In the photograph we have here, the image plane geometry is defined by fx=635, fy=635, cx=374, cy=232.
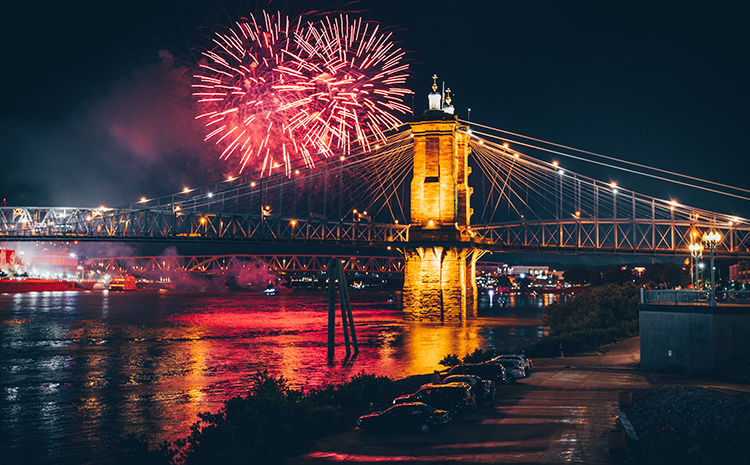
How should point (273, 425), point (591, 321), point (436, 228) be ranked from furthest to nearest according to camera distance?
point (436, 228) < point (591, 321) < point (273, 425)

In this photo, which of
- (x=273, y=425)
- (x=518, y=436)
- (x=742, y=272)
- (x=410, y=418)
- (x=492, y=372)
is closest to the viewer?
(x=518, y=436)

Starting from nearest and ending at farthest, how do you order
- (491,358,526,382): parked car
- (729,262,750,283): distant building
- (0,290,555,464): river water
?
(0,290,555,464): river water < (491,358,526,382): parked car < (729,262,750,283): distant building

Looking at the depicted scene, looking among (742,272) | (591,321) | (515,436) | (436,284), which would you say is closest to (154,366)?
(515,436)

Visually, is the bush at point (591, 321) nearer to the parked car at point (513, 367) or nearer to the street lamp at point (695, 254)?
the street lamp at point (695, 254)

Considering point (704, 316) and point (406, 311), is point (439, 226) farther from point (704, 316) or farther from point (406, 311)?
point (704, 316)

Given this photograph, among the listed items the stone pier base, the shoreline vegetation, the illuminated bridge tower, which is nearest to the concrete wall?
the shoreline vegetation

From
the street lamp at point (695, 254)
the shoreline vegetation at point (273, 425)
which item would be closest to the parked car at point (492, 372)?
the shoreline vegetation at point (273, 425)

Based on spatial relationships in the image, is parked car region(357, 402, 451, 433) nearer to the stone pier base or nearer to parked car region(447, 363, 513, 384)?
parked car region(447, 363, 513, 384)

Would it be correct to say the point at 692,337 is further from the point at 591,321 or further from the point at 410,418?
the point at 591,321
